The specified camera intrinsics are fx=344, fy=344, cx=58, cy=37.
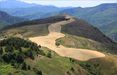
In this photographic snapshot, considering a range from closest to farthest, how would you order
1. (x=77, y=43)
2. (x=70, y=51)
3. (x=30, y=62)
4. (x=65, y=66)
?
(x=30, y=62)
(x=65, y=66)
(x=70, y=51)
(x=77, y=43)

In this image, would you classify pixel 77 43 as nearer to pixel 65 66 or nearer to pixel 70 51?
pixel 70 51


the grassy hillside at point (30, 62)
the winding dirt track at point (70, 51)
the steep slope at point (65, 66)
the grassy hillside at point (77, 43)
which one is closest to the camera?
the grassy hillside at point (30, 62)

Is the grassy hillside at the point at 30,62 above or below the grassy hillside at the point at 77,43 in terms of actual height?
above

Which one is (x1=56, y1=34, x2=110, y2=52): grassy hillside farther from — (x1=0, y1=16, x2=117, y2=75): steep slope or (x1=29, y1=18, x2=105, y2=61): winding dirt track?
(x1=0, y1=16, x2=117, y2=75): steep slope

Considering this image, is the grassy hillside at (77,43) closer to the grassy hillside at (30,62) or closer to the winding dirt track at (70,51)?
the winding dirt track at (70,51)

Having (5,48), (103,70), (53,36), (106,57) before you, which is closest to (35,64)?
(5,48)

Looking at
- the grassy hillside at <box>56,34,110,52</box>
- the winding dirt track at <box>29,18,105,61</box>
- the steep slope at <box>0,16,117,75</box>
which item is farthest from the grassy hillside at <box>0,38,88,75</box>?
the grassy hillside at <box>56,34,110,52</box>

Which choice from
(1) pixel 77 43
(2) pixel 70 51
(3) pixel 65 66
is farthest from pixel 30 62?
(1) pixel 77 43

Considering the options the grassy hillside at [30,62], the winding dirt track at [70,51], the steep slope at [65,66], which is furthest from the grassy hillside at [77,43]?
the grassy hillside at [30,62]

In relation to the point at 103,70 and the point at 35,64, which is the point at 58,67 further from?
the point at 103,70

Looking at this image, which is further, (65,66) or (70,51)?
(70,51)

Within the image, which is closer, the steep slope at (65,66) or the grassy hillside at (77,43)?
the steep slope at (65,66)
